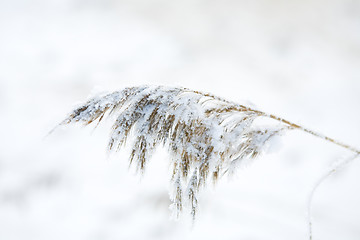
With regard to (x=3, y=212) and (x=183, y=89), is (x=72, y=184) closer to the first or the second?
(x=3, y=212)

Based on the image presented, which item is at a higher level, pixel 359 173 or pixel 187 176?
pixel 359 173

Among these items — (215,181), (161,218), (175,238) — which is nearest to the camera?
(215,181)

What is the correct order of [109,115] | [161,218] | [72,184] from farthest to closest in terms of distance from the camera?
[72,184], [161,218], [109,115]

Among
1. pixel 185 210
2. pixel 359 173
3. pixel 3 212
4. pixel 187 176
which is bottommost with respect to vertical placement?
pixel 185 210

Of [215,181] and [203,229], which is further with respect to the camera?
[203,229]

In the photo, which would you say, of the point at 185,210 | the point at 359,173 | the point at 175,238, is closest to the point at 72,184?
the point at 175,238
